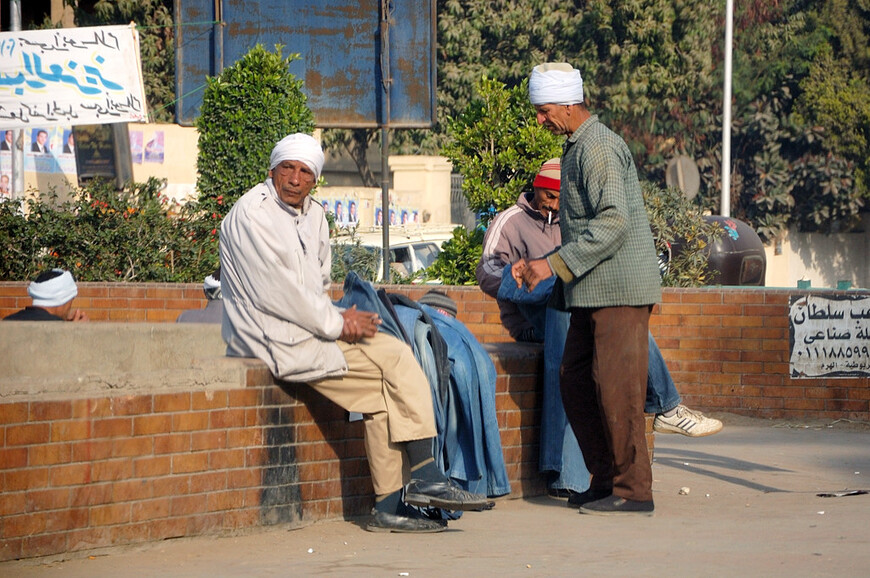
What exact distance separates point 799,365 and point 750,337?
16.8 inches

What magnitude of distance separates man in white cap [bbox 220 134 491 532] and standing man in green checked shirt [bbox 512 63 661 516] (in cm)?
75

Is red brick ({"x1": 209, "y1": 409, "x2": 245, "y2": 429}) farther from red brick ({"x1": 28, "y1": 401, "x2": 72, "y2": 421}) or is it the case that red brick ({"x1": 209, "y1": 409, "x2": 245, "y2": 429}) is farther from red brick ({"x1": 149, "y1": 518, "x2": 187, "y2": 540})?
red brick ({"x1": 28, "y1": 401, "x2": 72, "y2": 421})

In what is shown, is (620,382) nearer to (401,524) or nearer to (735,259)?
(401,524)

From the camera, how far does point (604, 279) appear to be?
5574mm

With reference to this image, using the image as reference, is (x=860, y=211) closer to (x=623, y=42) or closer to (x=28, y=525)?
(x=623, y=42)

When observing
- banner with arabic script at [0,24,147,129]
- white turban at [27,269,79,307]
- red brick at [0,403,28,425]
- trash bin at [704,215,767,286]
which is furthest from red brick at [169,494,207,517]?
trash bin at [704,215,767,286]

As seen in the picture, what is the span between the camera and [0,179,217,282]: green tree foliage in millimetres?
12320

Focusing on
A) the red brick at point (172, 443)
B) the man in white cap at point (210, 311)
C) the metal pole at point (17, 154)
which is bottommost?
the red brick at point (172, 443)

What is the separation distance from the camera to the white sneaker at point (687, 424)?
6.43 meters

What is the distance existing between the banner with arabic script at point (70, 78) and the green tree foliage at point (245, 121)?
1477 millimetres

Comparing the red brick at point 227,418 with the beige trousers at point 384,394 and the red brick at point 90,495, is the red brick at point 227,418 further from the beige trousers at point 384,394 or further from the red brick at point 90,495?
the red brick at point 90,495

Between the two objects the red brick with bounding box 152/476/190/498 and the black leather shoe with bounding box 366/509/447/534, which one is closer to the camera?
the red brick with bounding box 152/476/190/498

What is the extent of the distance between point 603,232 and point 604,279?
0.21 m

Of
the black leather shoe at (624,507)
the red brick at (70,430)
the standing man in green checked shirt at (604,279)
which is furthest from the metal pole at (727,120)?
the red brick at (70,430)
